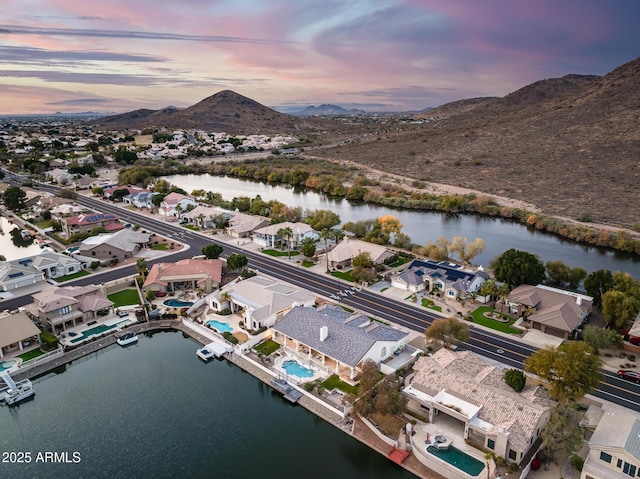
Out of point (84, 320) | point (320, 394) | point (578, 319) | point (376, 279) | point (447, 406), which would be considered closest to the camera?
point (447, 406)

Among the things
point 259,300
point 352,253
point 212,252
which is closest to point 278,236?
point 212,252

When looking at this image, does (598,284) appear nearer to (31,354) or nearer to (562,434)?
(562,434)

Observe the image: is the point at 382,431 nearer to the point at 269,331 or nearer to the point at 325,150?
the point at 269,331

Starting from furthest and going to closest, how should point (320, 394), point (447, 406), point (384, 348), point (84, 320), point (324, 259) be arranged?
point (324, 259), point (84, 320), point (384, 348), point (320, 394), point (447, 406)

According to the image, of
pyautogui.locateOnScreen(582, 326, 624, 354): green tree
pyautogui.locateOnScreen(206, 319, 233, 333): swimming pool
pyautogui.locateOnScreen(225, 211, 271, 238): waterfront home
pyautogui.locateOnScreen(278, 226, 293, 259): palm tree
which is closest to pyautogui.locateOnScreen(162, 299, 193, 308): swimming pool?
pyautogui.locateOnScreen(206, 319, 233, 333): swimming pool

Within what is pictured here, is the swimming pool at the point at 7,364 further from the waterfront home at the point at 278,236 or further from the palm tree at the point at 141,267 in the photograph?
the waterfront home at the point at 278,236

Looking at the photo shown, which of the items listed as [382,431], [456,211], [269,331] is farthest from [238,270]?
[456,211]

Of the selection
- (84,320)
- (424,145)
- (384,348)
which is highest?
(424,145)

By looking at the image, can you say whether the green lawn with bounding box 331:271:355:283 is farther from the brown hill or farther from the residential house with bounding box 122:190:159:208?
the residential house with bounding box 122:190:159:208

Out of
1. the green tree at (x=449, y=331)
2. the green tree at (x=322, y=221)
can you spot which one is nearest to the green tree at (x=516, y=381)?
the green tree at (x=449, y=331)
